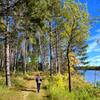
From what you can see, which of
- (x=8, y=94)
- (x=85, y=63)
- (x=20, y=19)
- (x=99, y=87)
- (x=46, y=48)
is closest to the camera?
(x=8, y=94)

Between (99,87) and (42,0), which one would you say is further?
(99,87)

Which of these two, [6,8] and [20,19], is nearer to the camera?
[6,8]

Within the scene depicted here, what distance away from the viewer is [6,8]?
80.0 ft

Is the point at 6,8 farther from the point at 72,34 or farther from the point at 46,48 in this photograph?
the point at 46,48

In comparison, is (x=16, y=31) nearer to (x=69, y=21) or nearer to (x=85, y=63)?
(x=69, y=21)

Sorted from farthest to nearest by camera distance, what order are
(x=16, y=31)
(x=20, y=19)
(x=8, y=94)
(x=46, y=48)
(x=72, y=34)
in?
(x=46, y=48)
(x=72, y=34)
(x=16, y=31)
(x=20, y=19)
(x=8, y=94)

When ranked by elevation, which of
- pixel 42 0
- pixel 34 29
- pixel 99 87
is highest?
pixel 42 0

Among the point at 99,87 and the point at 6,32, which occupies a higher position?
the point at 6,32

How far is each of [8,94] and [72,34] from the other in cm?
1091

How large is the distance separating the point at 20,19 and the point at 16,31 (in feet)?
10.5

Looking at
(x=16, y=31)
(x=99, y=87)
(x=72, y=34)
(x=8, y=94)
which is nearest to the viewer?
(x=8, y=94)

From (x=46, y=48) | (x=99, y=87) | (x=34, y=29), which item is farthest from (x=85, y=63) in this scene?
(x=34, y=29)

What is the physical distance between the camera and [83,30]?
33.0 m

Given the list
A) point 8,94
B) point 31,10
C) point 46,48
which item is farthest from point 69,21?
point 46,48
